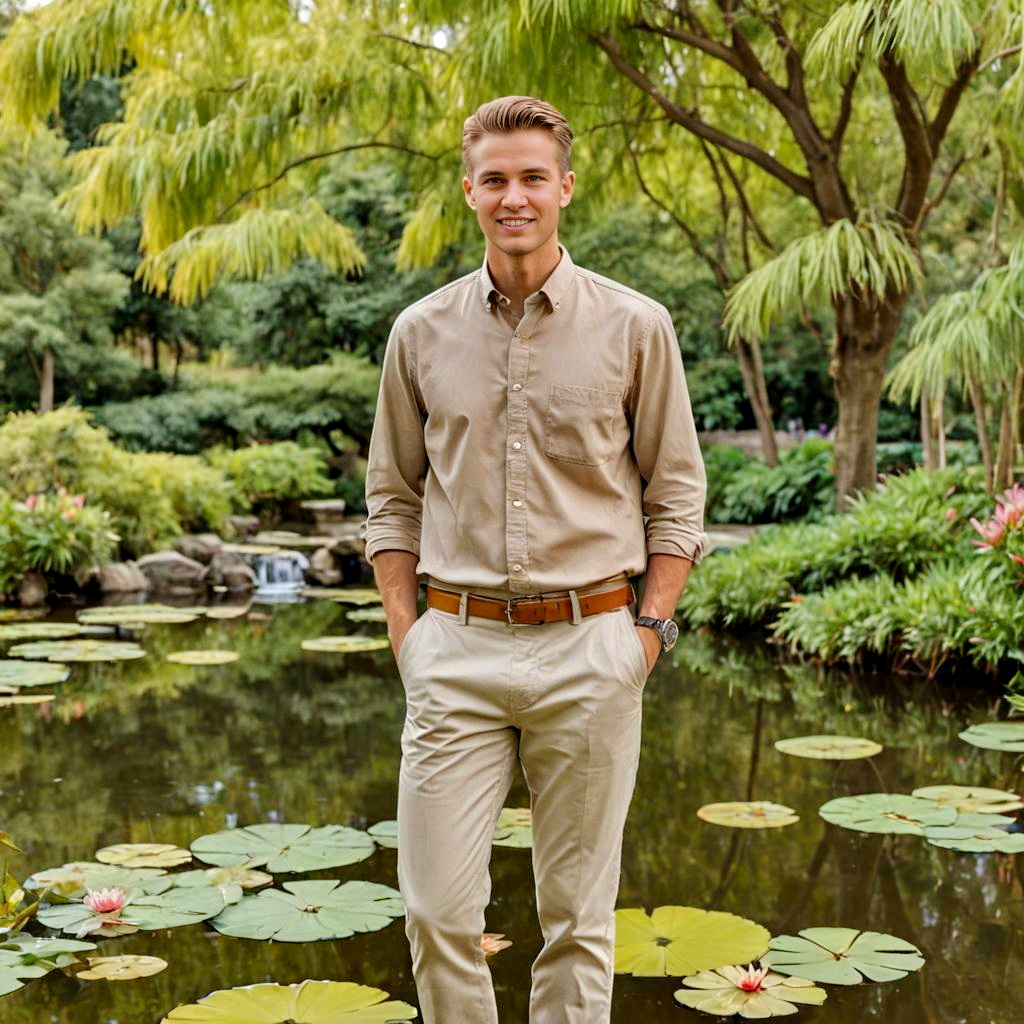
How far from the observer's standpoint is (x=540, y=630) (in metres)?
2.07

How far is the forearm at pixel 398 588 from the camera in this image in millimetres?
2229

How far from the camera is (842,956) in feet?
10.0

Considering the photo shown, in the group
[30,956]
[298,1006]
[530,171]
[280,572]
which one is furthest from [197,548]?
[530,171]

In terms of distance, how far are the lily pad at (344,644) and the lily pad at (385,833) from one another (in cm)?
371

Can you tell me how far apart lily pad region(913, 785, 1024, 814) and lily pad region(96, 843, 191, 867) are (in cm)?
240

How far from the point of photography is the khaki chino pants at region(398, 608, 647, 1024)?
1.99 m

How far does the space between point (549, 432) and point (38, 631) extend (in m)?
6.72

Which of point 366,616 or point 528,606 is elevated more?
point 528,606

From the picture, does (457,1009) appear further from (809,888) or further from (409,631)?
(809,888)

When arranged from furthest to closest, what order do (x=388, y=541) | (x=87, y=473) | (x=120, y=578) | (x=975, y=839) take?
(x=87, y=473), (x=120, y=578), (x=975, y=839), (x=388, y=541)

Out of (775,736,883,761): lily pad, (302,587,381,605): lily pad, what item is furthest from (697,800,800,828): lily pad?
(302,587,381,605): lily pad

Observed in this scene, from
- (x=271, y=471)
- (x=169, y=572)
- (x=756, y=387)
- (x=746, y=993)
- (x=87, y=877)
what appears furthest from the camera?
(x=271, y=471)

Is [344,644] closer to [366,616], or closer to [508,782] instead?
[366,616]

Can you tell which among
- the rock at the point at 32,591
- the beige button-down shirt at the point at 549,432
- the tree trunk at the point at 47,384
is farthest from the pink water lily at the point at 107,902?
the tree trunk at the point at 47,384
